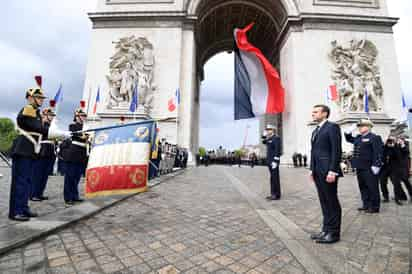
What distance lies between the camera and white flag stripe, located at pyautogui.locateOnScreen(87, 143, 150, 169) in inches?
129

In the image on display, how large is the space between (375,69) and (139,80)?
1665 centimetres

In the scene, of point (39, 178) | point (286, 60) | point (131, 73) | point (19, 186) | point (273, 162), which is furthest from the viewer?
point (286, 60)

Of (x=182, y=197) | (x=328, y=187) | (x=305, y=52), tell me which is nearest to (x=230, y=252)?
(x=328, y=187)

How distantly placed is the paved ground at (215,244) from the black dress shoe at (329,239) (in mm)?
59

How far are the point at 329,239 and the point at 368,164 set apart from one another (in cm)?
231

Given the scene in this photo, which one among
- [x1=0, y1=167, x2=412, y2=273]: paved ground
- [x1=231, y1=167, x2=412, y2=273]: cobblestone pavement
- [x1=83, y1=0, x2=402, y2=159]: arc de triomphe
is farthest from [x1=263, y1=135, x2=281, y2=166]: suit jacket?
[x1=83, y1=0, x2=402, y2=159]: arc de triomphe

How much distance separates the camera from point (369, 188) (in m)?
3.53

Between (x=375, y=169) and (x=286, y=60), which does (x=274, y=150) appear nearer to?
(x=375, y=169)

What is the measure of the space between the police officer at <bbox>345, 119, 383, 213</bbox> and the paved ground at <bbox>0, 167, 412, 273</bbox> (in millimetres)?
264

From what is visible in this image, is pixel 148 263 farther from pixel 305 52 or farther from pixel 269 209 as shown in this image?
pixel 305 52

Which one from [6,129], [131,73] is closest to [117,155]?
[131,73]

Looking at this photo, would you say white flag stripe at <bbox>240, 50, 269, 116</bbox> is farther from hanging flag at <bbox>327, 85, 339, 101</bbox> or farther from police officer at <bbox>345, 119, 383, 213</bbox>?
police officer at <bbox>345, 119, 383, 213</bbox>

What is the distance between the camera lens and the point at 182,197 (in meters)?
4.32

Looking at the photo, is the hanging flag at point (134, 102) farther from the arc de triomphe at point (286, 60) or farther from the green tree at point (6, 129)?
the green tree at point (6, 129)
